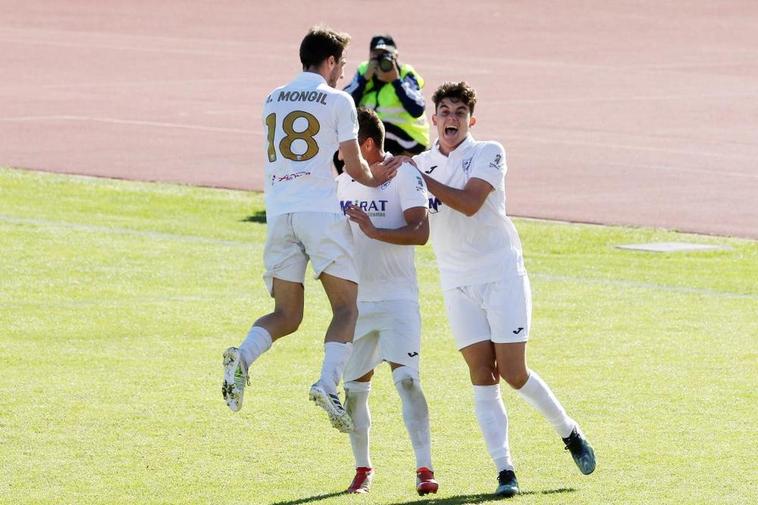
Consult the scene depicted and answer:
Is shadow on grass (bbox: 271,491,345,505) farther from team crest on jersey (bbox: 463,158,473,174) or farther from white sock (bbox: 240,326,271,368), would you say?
team crest on jersey (bbox: 463,158,473,174)

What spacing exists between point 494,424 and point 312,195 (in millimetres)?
1528

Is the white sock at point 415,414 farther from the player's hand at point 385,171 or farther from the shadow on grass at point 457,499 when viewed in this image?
the player's hand at point 385,171

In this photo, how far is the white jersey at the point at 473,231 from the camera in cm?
882

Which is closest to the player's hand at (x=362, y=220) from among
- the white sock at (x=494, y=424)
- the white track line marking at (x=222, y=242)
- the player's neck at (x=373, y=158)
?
the player's neck at (x=373, y=158)

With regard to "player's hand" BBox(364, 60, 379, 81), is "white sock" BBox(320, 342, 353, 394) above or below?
below

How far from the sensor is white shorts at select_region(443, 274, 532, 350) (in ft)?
28.7

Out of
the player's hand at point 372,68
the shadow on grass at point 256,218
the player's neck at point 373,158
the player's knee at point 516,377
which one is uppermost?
the player's hand at point 372,68

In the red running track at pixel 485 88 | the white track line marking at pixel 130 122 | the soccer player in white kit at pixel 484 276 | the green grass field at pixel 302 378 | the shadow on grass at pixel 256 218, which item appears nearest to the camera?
the soccer player in white kit at pixel 484 276

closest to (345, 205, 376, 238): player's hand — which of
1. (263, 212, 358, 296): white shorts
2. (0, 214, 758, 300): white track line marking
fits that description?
(263, 212, 358, 296): white shorts

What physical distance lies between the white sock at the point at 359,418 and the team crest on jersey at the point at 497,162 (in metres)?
1.37

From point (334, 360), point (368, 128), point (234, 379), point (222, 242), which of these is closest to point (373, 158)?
point (368, 128)

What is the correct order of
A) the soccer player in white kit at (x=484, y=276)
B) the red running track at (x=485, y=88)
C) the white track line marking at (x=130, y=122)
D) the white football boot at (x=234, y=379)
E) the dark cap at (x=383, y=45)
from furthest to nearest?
the white track line marking at (x=130, y=122)
the red running track at (x=485, y=88)
the dark cap at (x=383, y=45)
the soccer player in white kit at (x=484, y=276)
the white football boot at (x=234, y=379)

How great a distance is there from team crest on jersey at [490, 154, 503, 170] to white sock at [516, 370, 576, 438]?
3.63ft

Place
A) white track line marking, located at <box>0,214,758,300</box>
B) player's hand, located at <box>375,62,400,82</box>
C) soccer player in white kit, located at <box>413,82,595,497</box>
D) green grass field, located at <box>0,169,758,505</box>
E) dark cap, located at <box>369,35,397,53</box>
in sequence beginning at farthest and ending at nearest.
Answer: player's hand, located at <box>375,62,400,82</box> < dark cap, located at <box>369,35,397,53</box> < white track line marking, located at <box>0,214,758,300</box> < green grass field, located at <box>0,169,758,505</box> < soccer player in white kit, located at <box>413,82,595,497</box>
